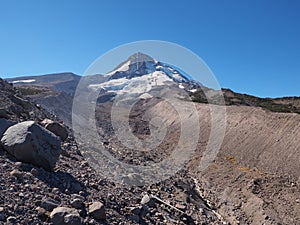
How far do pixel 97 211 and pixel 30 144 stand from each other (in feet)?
7.82

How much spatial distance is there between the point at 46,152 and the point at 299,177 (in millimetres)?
17128

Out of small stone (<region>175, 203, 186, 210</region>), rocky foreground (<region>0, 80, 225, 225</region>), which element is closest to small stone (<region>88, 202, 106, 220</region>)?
rocky foreground (<region>0, 80, 225, 225</region>)

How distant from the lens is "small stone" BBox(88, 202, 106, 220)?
7.72 m

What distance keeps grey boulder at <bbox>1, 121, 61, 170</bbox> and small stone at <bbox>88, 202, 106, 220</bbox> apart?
6.14 feet

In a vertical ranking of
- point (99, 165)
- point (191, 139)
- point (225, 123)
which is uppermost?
point (225, 123)

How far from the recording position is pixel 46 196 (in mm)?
7629

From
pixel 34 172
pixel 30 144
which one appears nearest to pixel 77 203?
pixel 34 172

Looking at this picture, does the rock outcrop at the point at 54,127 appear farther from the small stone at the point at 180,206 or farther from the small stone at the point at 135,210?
the small stone at the point at 180,206

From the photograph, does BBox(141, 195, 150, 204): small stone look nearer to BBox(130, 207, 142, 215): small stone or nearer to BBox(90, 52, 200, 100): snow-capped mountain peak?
BBox(130, 207, 142, 215): small stone

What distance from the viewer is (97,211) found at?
7773 millimetres

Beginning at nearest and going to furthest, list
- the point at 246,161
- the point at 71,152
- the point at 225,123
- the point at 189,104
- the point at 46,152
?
→ the point at 46,152
the point at 71,152
the point at 246,161
the point at 225,123
the point at 189,104

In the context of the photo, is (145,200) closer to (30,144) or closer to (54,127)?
(54,127)

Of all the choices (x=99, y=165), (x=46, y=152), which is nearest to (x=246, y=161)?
(x=99, y=165)

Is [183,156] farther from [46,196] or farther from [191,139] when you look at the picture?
[46,196]
